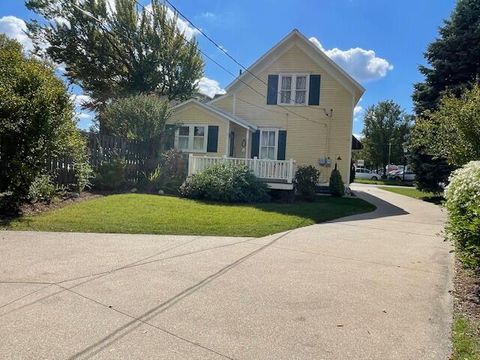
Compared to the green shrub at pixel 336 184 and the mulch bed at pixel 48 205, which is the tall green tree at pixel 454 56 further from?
the mulch bed at pixel 48 205

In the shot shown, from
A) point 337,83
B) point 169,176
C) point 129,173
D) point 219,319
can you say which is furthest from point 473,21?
point 219,319

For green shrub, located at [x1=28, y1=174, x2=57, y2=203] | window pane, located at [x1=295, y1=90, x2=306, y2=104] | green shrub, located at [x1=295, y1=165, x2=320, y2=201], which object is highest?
window pane, located at [x1=295, y1=90, x2=306, y2=104]

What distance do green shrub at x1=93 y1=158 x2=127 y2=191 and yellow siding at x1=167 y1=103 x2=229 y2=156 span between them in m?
5.41

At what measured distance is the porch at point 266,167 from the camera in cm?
1487

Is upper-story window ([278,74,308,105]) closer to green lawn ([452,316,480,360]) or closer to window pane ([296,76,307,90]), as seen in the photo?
window pane ([296,76,307,90])

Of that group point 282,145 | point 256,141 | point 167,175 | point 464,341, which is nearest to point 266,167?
point 167,175

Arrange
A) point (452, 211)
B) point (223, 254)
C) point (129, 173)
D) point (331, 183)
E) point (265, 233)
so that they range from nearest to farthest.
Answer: point (452, 211) → point (223, 254) → point (265, 233) → point (129, 173) → point (331, 183)

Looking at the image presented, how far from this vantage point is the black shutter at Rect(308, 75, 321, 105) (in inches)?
774

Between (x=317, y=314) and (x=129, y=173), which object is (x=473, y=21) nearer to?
(x=129, y=173)

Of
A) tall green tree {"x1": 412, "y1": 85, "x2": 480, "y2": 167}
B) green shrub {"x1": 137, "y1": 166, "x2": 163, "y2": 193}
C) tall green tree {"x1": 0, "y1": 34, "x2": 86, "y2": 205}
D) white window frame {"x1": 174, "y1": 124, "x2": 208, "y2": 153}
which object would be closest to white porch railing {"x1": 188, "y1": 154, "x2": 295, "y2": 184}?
green shrub {"x1": 137, "y1": 166, "x2": 163, "y2": 193}

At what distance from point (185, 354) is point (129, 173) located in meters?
12.6

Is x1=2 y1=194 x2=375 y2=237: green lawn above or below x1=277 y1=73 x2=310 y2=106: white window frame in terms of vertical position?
below

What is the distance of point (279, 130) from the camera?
20016mm

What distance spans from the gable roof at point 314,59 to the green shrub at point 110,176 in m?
9.05
